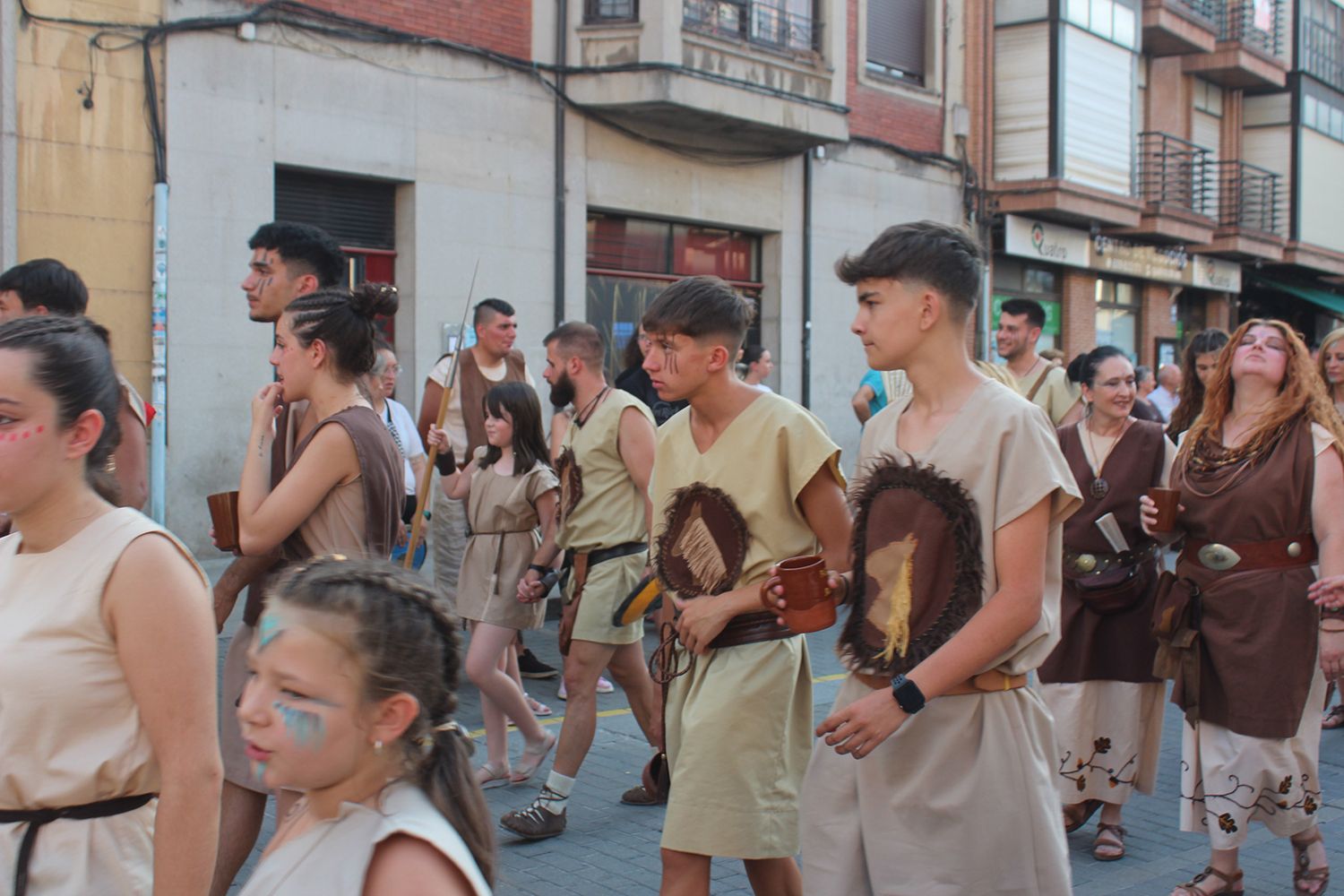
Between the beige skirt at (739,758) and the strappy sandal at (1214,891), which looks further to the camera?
the strappy sandal at (1214,891)

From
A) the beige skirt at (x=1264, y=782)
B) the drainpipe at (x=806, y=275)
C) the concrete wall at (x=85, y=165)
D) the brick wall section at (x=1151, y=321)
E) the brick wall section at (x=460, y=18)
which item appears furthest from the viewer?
the brick wall section at (x=1151, y=321)

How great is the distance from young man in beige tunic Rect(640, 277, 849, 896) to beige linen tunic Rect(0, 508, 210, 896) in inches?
67.6

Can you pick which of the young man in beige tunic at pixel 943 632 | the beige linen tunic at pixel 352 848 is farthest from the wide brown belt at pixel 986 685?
the beige linen tunic at pixel 352 848

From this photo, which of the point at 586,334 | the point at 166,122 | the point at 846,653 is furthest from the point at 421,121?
the point at 846,653

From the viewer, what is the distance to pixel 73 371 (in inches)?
102

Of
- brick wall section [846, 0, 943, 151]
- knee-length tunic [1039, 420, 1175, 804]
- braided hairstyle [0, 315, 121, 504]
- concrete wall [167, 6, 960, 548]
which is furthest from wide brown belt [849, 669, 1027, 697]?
brick wall section [846, 0, 943, 151]

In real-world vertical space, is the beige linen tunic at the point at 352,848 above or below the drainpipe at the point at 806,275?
below

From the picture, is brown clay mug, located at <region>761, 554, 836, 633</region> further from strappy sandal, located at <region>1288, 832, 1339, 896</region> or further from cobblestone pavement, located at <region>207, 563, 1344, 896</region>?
strappy sandal, located at <region>1288, 832, 1339, 896</region>

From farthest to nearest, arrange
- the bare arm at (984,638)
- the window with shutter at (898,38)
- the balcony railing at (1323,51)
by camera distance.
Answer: the balcony railing at (1323,51)
the window with shutter at (898,38)
the bare arm at (984,638)

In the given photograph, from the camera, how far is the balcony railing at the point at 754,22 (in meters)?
16.8

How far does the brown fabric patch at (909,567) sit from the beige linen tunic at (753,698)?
1.67ft

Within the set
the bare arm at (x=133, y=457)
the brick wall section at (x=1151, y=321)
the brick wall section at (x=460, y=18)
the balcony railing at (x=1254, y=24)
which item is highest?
the balcony railing at (x=1254, y=24)

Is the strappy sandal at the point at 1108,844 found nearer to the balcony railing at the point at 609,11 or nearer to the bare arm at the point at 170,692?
the bare arm at the point at 170,692

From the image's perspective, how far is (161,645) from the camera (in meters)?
2.47
